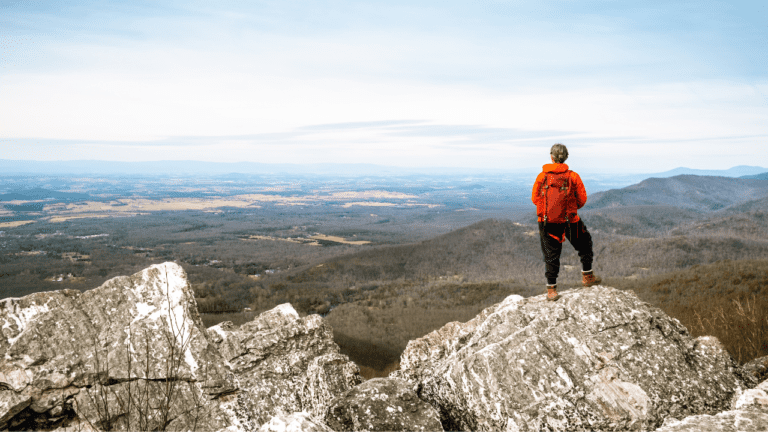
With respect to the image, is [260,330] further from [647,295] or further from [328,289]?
[328,289]

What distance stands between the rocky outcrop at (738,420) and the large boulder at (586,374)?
1.20 metres

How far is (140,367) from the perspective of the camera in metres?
6.70

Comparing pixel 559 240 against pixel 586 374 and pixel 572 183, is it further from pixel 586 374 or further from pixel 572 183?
pixel 586 374

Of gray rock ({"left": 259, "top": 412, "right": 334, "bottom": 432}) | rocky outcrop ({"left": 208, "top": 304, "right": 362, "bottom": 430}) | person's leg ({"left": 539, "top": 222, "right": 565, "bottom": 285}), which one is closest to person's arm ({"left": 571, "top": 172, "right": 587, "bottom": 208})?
person's leg ({"left": 539, "top": 222, "right": 565, "bottom": 285})

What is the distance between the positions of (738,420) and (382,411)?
415 centimetres

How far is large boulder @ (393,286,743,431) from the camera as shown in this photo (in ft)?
19.8

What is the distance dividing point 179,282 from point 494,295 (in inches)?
1873

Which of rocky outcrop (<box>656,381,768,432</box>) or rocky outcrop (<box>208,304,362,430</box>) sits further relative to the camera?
rocky outcrop (<box>208,304,362,430</box>)

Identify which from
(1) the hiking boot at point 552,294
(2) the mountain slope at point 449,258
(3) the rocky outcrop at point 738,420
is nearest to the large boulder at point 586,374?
(1) the hiking boot at point 552,294

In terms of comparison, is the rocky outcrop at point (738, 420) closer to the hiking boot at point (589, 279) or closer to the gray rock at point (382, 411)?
the gray rock at point (382, 411)

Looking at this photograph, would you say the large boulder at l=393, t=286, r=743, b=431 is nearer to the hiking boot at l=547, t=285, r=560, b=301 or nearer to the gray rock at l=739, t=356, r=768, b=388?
the gray rock at l=739, t=356, r=768, b=388

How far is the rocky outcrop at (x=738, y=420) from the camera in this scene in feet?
14.3

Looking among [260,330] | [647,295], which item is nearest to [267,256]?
[647,295]

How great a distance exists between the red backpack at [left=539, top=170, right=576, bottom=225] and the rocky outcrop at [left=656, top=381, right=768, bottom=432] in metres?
3.80
